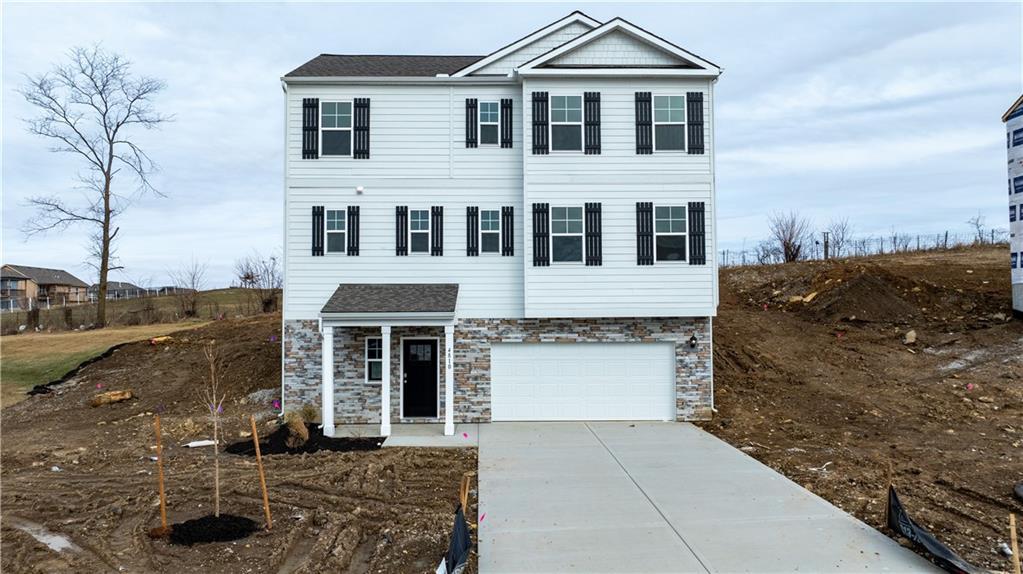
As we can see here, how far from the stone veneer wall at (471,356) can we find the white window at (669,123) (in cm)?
395

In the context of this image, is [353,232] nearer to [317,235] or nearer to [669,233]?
[317,235]

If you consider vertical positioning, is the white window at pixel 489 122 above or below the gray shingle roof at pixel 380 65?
below

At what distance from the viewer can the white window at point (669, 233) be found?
13516 millimetres

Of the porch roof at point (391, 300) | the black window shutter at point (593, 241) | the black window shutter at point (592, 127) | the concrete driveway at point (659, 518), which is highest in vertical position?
the black window shutter at point (592, 127)

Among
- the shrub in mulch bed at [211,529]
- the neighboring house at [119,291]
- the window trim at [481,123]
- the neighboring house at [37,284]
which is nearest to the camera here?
the shrub in mulch bed at [211,529]

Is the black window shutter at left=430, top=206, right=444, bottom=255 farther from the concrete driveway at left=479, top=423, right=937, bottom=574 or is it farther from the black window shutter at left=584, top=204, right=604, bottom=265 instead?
the concrete driveway at left=479, top=423, right=937, bottom=574

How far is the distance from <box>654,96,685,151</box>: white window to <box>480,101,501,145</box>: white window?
11.8ft

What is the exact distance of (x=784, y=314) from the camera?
67.2 ft

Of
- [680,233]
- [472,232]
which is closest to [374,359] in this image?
[472,232]

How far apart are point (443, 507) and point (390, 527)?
0.92m

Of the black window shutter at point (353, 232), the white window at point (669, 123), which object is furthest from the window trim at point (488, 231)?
the white window at point (669, 123)

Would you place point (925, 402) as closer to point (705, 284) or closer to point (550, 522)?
point (705, 284)

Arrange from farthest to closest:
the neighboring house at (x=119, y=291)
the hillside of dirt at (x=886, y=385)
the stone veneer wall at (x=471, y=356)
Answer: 1. the neighboring house at (x=119, y=291)
2. the stone veneer wall at (x=471, y=356)
3. the hillside of dirt at (x=886, y=385)

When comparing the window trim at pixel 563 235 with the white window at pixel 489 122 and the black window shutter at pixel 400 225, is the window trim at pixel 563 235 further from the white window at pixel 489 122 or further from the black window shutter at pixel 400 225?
the black window shutter at pixel 400 225
